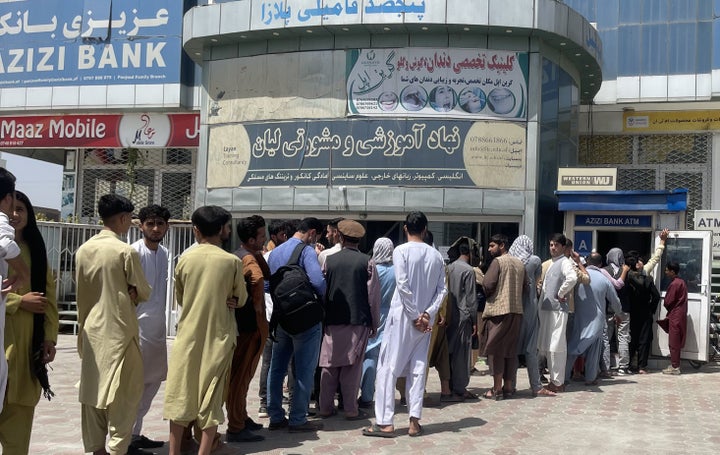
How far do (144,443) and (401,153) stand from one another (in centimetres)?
949

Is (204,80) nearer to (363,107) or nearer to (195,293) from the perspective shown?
(363,107)

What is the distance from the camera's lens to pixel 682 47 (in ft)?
58.2

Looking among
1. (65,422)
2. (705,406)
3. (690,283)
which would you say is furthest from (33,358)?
(690,283)

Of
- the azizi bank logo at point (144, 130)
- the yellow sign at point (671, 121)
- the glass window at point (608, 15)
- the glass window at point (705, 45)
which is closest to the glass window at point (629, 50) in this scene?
the glass window at point (608, 15)

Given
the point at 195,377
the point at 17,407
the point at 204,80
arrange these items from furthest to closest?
the point at 204,80 < the point at 195,377 < the point at 17,407

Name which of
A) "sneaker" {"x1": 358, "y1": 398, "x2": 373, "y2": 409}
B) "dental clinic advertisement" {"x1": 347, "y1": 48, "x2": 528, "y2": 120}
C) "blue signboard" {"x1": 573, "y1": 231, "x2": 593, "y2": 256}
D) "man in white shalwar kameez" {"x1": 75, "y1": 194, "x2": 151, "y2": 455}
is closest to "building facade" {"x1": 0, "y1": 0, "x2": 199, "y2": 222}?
"dental clinic advertisement" {"x1": 347, "y1": 48, "x2": 528, "y2": 120}

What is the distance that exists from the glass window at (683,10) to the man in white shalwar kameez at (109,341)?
52.3ft

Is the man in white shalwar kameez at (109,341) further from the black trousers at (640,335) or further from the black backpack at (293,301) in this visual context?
the black trousers at (640,335)

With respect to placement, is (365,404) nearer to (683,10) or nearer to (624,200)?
(624,200)

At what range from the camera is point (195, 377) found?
5.04 meters

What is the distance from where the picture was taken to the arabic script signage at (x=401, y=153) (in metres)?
14.3

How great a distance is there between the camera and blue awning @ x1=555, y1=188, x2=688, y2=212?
12531 millimetres

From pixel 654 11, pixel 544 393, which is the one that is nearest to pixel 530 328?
pixel 544 393

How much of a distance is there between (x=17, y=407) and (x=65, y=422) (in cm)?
232
